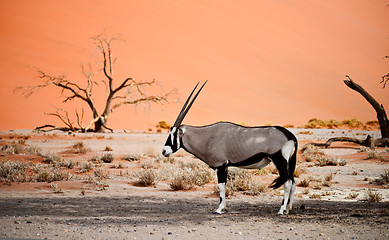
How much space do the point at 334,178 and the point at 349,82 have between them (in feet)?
34.7

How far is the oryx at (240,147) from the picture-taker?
7.65 metres

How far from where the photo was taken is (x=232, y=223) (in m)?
7.57

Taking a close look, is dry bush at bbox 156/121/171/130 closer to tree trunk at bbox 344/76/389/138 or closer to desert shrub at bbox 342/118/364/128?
desert shrub at bbox 342/118/364/128

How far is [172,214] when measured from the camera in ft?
28.0

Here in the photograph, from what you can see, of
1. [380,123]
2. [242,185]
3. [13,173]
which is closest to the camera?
[242,185]

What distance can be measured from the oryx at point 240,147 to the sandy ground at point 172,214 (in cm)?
74

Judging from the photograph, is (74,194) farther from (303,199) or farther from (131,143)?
(131,143)

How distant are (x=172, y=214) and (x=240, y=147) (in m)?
1.93

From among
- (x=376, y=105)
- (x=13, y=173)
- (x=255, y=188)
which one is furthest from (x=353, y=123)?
(x=13, y=173)

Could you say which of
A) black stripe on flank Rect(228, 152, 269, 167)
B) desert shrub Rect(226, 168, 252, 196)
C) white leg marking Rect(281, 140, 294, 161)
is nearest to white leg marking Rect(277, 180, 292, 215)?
white leg marking Rect(281, 140, 294, 161)

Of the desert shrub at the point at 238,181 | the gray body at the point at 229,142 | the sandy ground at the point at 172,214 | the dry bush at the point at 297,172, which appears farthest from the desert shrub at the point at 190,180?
the gray body at the point at 229,142

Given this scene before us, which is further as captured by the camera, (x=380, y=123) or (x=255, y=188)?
(x=380, y=123)

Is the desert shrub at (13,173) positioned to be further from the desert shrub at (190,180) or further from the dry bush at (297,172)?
the dry bush at (297,172)

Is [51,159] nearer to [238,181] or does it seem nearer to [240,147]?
[238,181]
